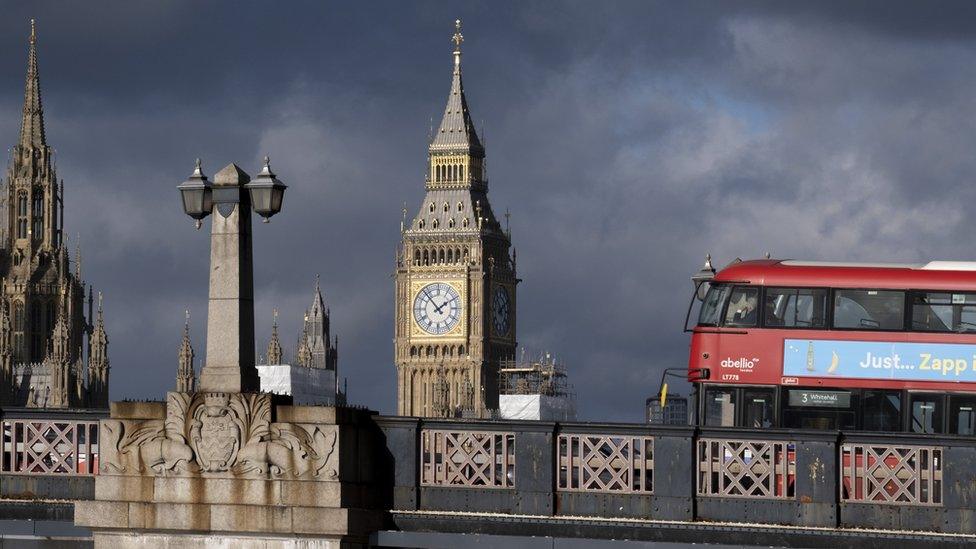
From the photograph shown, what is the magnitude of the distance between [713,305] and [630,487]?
17.7 meters

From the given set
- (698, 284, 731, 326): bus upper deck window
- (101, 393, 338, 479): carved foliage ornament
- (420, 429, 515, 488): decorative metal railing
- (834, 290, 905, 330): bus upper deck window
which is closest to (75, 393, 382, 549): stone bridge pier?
(101, 393, 338, 479): carved foliage ornament

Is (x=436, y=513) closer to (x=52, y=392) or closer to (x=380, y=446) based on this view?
(x=380, y=446)

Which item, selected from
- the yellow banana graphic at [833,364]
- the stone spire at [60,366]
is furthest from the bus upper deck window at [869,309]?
the stone spire at [60,366]

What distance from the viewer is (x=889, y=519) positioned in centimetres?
3453

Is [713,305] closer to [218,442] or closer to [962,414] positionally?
[962,414]

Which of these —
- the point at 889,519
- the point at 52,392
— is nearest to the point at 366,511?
the point at 889,519

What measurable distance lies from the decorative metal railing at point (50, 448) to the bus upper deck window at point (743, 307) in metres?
18.0

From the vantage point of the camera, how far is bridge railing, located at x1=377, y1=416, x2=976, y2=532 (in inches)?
1359

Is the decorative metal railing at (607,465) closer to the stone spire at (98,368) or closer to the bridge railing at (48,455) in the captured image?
the bridge railing at (48,455)

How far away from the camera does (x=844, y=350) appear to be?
164 ft

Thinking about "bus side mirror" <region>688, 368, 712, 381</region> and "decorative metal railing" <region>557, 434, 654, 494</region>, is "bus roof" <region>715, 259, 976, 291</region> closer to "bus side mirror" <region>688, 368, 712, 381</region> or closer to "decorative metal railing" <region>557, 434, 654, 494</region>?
"bus side mirror" <region>688, 368, 712, 381</region>

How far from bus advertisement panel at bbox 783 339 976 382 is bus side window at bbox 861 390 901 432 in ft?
1.30

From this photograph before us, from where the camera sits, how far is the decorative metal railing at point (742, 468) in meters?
34.8

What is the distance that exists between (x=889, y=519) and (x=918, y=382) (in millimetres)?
14594
